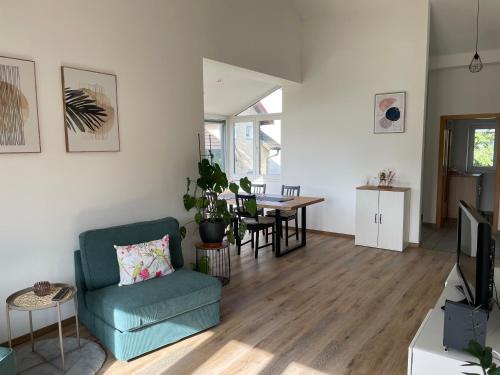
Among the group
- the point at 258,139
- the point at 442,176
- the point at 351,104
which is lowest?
the point at 442,176

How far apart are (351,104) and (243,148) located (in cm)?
284

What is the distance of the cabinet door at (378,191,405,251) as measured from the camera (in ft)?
16.9

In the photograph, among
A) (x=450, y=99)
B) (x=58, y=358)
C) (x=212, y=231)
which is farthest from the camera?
(x=450, y=99)

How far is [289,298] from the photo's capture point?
145 inches

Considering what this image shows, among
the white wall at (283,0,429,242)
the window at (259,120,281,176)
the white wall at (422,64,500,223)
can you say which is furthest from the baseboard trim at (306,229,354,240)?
the white wall at (422,64,500,223)

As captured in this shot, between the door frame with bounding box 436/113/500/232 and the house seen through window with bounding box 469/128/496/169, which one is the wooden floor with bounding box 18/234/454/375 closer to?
the door frame with bounding box 436/113/500/232

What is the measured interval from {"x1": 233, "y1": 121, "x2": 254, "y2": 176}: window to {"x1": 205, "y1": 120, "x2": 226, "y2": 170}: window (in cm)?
27

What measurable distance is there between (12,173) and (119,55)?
1382 mm

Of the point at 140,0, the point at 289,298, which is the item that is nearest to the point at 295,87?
the point at 140,0

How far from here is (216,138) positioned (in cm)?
802

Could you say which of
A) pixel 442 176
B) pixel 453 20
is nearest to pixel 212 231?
pixel 453 20

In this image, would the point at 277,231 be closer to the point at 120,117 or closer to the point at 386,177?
the point at 386,177

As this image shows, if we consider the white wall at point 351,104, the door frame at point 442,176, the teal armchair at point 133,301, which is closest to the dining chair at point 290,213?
the white wall at point 351,104

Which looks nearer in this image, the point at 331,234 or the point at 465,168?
the point at 331,234
